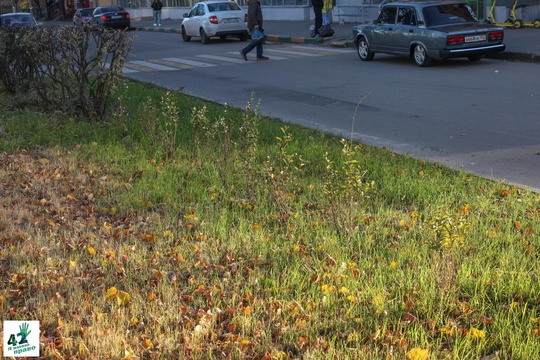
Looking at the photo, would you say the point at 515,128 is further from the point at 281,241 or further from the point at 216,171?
the point at 281,241

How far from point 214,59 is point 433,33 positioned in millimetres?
7706

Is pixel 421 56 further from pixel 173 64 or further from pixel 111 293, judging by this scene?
pixel 111 293

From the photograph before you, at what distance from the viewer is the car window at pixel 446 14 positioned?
18.6m

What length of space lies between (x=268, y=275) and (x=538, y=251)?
1906 millimetres

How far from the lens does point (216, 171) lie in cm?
810

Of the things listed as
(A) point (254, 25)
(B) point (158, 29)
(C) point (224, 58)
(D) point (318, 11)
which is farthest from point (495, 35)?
(B) point (158, 29)

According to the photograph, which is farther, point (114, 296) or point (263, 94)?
point (263, 94)

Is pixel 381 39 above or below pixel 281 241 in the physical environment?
above

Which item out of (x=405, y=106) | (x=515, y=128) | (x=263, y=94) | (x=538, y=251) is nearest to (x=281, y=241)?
(x=538, y=251)

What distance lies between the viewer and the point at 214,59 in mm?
23500

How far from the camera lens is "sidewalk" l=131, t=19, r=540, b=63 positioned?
62.7 ft

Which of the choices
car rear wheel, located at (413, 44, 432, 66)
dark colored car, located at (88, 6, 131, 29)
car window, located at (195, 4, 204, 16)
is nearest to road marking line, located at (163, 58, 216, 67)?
car rear wheel, located at (413, 44, 432, 66)

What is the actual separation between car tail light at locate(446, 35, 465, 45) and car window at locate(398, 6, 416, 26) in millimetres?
1482

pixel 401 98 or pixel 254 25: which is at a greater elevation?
pixel 254 25
